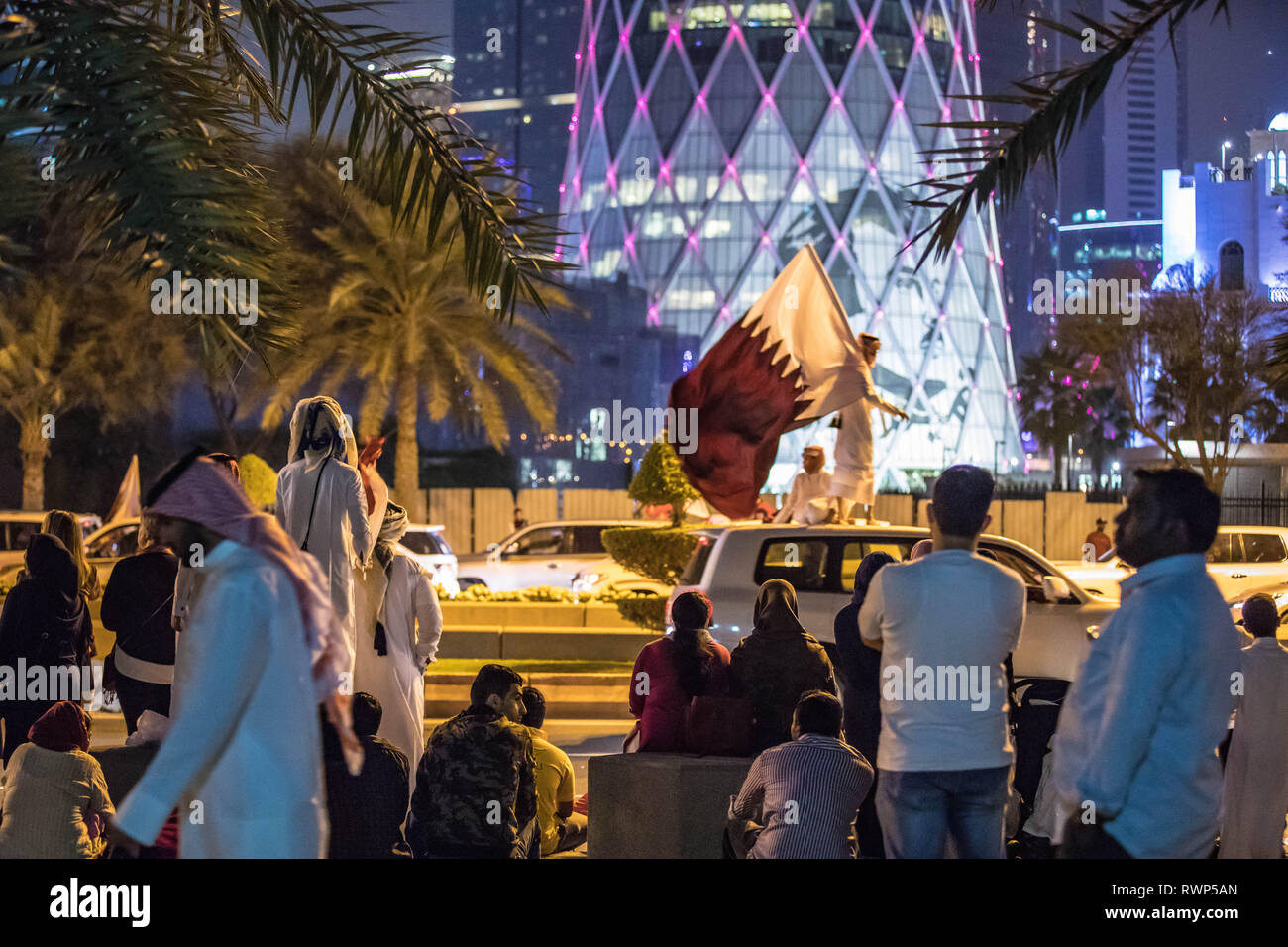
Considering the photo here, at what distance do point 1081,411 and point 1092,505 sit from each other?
27968mm

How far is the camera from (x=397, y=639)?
680 centimetres

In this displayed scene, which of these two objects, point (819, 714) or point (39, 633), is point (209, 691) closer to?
point (819, 714)

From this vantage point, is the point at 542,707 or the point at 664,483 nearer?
the point at 542,707

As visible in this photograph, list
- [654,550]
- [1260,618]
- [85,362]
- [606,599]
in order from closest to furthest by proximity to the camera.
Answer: [1260,618] → [654,550] → [606,599] → [85,362]

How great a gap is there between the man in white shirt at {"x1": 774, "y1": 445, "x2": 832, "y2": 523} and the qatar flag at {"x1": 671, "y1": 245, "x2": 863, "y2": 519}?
61 cm

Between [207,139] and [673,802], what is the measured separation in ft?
10.7

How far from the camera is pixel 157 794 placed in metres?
3.09

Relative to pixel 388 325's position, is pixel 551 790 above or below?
below

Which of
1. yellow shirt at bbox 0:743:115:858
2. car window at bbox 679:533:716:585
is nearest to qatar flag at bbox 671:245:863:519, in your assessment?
car window at bbox 679:533:716:585

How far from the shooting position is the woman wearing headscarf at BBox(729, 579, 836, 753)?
5.94 meters

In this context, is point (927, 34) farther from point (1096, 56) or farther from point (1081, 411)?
point (1096, 56)

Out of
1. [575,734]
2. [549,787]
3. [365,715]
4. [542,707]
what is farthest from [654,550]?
[365,715]

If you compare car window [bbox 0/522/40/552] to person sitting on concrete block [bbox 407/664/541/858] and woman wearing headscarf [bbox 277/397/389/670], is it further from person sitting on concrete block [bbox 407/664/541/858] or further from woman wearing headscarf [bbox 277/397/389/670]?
person sitting on concrete block [bbox 407/664/541/858]

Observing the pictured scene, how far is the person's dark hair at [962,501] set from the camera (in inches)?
166
